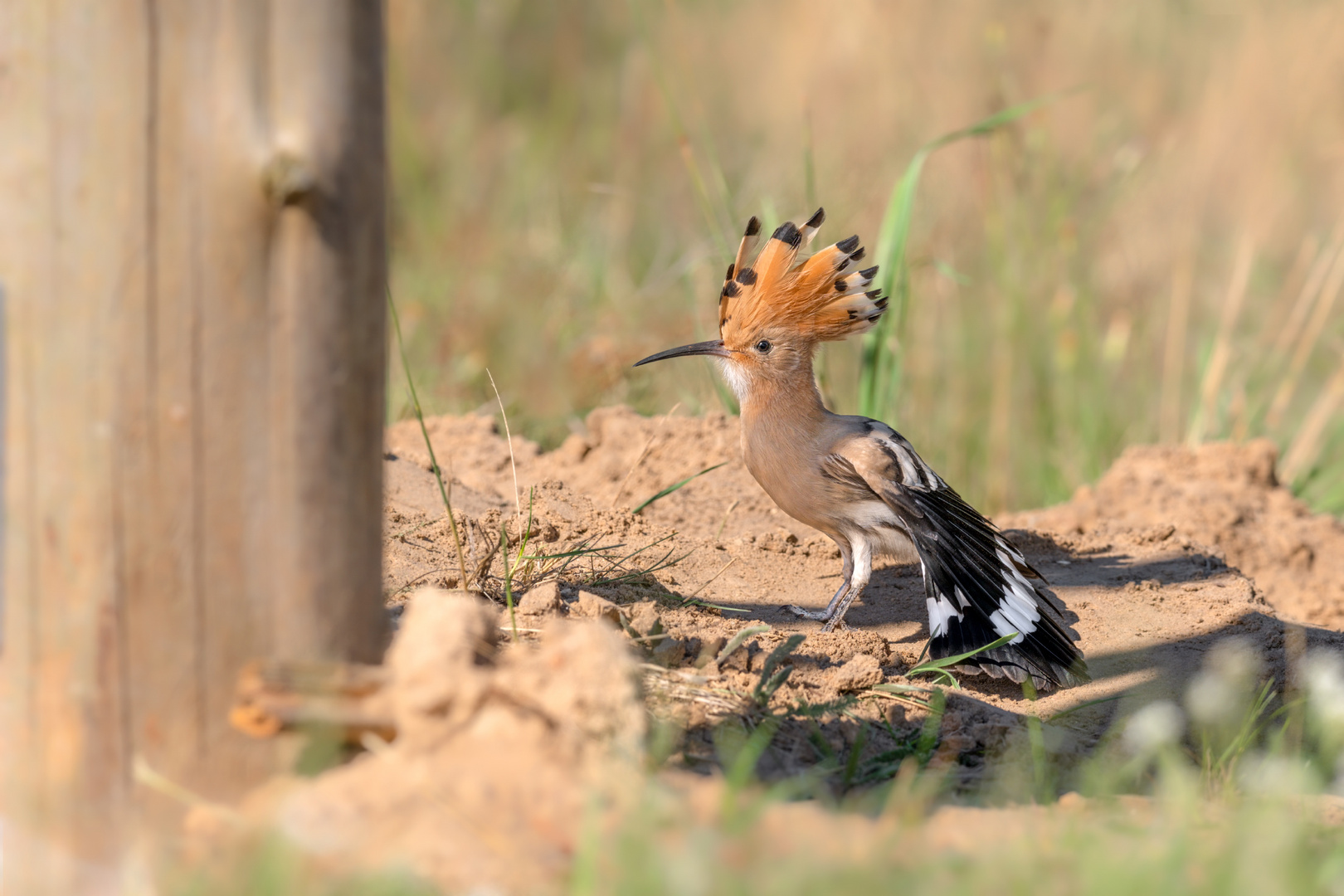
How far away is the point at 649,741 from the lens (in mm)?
2121

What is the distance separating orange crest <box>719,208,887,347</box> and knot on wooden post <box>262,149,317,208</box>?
203 cm

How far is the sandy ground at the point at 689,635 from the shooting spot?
1.72 m

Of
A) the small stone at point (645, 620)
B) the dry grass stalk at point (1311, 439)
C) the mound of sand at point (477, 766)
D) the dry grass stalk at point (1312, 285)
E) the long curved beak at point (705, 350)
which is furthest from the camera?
the dry grass stalk at point (1311, 439)

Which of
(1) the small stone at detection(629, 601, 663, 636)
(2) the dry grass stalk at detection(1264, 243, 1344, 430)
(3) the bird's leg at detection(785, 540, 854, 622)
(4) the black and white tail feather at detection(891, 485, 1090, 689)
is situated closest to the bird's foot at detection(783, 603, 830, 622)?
(3) the bird's leg at detection(785, 540, 854, 622)

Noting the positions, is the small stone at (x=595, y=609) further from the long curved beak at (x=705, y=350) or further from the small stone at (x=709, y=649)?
the long curved beak at (x=705, y=350)

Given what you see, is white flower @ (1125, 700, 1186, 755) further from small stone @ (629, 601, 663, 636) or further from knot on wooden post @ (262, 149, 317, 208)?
knot on wooden post @ (262, 149, 317, 208)

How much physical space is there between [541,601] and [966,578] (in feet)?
4.03

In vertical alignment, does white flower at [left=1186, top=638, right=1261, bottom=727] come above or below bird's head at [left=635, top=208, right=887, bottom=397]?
below

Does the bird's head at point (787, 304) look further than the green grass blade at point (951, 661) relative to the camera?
Yes

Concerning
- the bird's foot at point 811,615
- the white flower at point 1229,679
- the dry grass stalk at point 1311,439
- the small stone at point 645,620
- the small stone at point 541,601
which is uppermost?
the dry grass stalk at point 1311,439

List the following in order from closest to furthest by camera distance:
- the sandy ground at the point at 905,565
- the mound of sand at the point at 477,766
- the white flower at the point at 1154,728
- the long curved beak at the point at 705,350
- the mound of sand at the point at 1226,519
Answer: the mound of sand at the point at 477,766 → the white flower at the point at 1154,728 → the sandy ground at the point at 905,565 → the long curved beak at the point at 705,350 → the mound of sand at the point at 1226,519

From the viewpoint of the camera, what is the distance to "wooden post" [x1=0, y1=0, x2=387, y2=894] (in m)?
1.68

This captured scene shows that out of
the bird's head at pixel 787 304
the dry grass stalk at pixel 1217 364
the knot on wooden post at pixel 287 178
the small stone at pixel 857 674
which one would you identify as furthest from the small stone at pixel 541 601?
the dry grass stalk at pixel 1217 364

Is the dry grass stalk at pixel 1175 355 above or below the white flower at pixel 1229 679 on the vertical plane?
above
